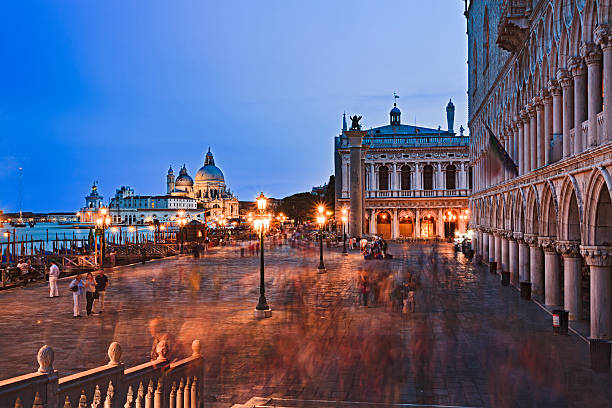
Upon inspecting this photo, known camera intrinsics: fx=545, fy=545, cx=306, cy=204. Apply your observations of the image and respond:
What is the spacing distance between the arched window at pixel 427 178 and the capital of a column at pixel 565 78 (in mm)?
55320

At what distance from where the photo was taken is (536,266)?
21.6 meters

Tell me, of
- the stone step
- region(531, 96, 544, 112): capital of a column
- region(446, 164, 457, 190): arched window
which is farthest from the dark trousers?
region(446, 164, 457, 190): arched window

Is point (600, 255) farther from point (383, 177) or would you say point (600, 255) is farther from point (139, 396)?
point (383, 177)

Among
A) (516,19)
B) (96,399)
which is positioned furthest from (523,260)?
(96,399)

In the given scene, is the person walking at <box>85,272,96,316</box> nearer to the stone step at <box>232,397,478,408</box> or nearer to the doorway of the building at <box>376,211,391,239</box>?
the stone step at <box>232,397,478,408</box>

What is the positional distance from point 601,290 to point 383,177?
58836mm

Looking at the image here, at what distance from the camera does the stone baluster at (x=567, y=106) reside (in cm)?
1597

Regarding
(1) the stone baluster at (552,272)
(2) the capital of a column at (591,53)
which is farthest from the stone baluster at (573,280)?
(2) the capital of a column at (591,53)

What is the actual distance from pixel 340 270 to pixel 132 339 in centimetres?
1940

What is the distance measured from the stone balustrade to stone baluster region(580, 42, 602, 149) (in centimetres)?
1105

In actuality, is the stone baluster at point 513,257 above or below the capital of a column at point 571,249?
below

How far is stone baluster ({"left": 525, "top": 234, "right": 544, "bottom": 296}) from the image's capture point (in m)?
21.3

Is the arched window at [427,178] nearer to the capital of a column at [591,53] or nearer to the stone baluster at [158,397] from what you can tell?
the capital of a column at [591,53]

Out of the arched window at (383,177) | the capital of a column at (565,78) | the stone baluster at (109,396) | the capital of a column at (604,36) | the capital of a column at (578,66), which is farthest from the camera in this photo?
the arched window at (383,177)
